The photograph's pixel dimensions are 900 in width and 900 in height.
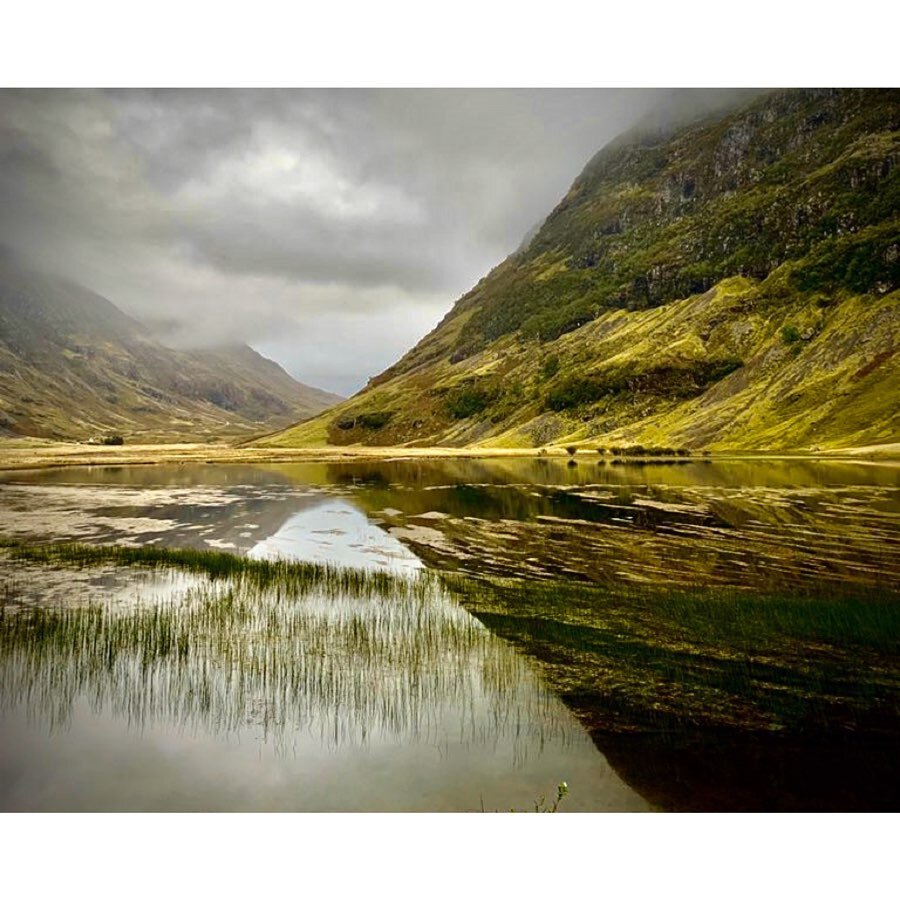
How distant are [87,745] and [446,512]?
31477 mm

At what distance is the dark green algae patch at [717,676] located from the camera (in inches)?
338

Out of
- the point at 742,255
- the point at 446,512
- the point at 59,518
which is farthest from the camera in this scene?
the point at 742,255

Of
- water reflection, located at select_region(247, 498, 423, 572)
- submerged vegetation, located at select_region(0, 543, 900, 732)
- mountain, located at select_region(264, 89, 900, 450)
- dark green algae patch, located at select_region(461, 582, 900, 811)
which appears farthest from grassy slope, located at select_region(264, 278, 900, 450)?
submerged vegetation, located at select_region(0, 543, 900, 732)

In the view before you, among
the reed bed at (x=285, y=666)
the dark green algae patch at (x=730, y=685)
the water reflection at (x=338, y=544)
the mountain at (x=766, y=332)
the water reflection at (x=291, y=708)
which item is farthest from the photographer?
the mountain at (x=766, y=332)

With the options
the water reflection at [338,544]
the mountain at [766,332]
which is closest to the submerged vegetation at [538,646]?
the water reflection at [338,544]

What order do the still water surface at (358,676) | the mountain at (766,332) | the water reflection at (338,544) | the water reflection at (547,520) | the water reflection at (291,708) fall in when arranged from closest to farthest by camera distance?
the water reflection at (291,708)
the still water surface at (358,676)
the water reflection at (547,520)
the water reflection at (338,544)
the mountain at (766,332)

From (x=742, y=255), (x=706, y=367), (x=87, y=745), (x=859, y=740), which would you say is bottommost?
(x=87, y=745)

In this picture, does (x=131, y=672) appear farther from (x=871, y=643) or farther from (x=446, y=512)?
(x=446, y=512)

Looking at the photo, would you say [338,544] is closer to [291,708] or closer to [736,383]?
[291,708]

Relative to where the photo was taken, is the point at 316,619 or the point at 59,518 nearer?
the point at 316,619

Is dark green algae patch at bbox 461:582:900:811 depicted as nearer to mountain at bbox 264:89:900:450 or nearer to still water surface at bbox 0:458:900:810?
still water surface at bbox 0:458:900:810


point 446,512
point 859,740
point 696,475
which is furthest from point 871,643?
point 696,475

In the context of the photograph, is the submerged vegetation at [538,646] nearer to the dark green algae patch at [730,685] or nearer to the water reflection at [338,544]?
the dark green algae patch at [730,685]

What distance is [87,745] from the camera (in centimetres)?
991
